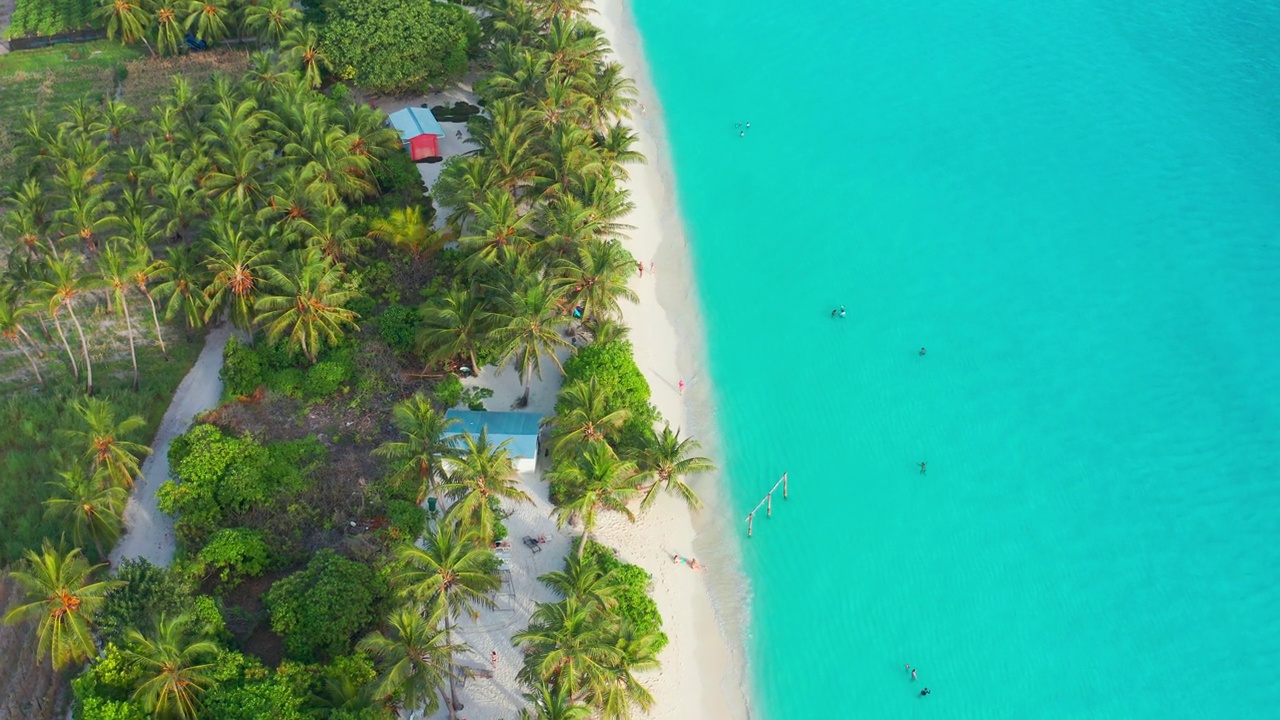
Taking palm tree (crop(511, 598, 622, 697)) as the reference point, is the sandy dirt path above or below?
below

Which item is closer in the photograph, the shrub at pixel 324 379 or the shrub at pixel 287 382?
the shrub at pixel 324 379

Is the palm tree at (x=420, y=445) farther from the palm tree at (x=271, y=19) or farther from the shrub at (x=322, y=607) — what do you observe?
the palm tree at (x=271, y=19)

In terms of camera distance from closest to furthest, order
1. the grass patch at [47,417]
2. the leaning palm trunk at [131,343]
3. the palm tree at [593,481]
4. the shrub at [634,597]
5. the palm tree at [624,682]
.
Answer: the palm tree at [624,682] < the shrub at [634,597] < the palm tree at [593,481] < the grass patch at [47,417] < the leaning palm trunk at [131,343]

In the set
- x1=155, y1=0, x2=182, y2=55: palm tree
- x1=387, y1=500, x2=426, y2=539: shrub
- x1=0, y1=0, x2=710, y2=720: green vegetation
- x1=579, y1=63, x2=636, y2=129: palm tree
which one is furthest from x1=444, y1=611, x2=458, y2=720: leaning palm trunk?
x1=155, y1=0, x2=182, y2=55: palm tree

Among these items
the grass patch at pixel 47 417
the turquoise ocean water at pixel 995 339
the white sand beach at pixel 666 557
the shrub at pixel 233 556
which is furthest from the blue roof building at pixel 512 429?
the grass patch at pixel 47 417

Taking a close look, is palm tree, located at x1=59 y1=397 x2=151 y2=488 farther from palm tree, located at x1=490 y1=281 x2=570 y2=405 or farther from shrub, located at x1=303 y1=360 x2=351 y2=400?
palm tree, located at x1=490 y1=281 x2=570 y2=405

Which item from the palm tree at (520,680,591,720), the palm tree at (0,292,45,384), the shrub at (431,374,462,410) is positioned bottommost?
the shrub at (431,374,462,410)
